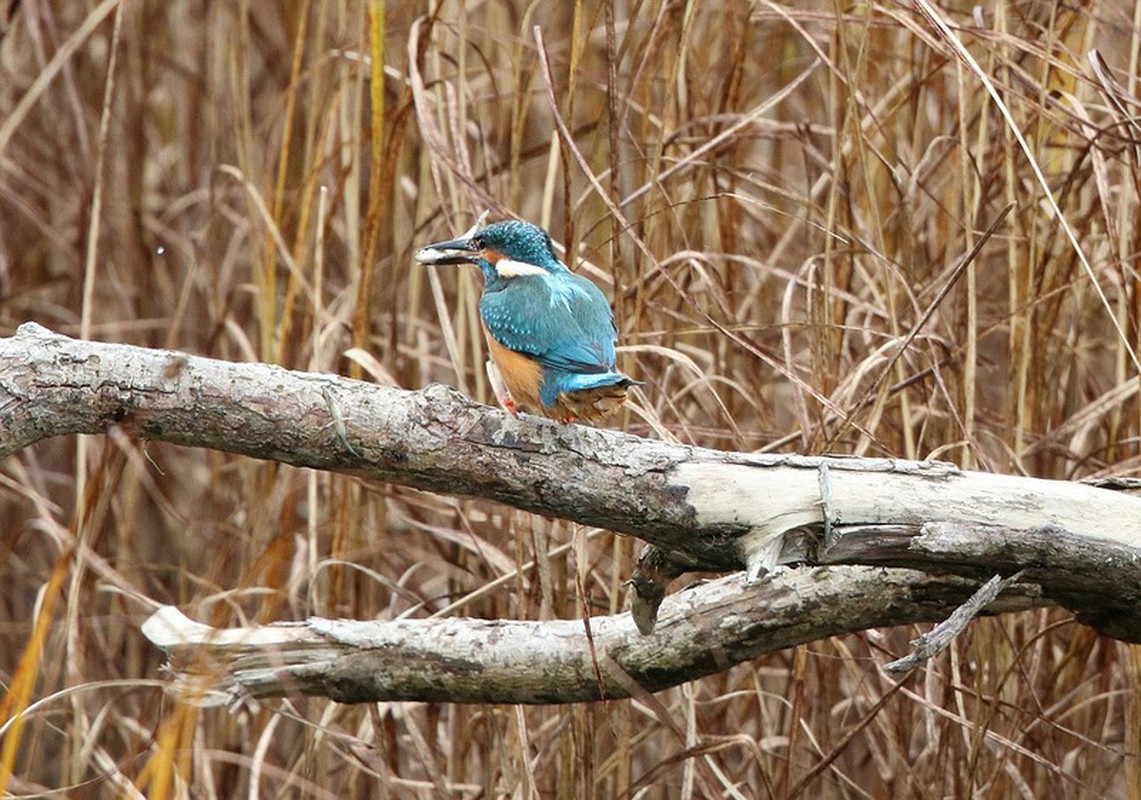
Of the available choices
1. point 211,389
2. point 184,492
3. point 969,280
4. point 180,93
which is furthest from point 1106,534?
point 180,93

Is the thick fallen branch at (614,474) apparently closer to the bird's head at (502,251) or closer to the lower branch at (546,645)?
the lower branch at (546,645)

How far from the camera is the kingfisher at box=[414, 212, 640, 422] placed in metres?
1.85

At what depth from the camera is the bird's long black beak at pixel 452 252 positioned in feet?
7.30

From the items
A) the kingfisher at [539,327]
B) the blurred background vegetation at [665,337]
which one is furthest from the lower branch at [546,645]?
the kingfisher at [539,327]

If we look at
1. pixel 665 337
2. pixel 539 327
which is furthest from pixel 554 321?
pixel 665 337

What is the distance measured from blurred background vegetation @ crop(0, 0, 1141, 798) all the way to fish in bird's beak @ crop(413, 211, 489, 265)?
95 mm

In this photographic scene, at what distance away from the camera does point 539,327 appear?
195 centimetres

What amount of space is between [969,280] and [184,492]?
242 centimetres

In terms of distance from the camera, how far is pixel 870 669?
7.95ft

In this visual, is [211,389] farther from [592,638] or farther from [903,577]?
[903,577]

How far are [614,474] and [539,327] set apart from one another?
370 mm

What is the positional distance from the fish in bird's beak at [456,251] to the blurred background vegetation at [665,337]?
0.09m

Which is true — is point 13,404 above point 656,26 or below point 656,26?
below

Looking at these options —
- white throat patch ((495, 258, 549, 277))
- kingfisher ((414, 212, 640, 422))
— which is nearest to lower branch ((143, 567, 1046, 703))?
kingfisher ((414, 212, 640, 422))
